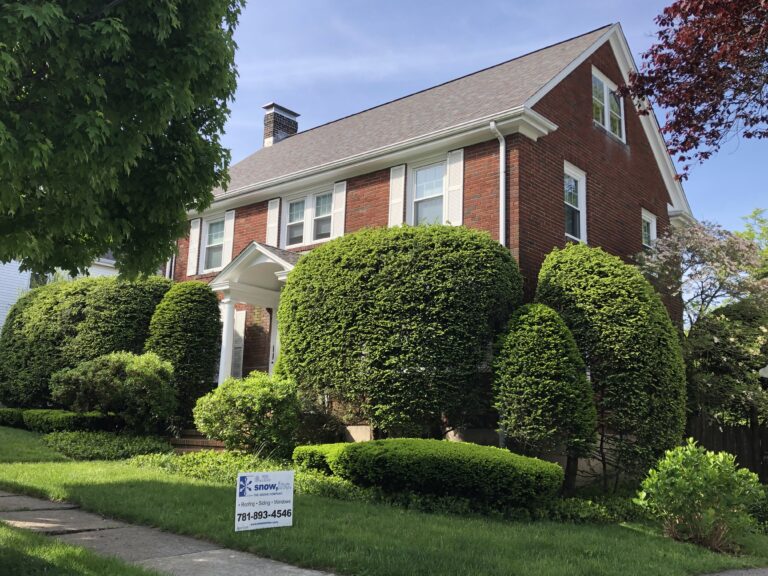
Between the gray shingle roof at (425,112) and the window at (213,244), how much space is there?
913 millimetres

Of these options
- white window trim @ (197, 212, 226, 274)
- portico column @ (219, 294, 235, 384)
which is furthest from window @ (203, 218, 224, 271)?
portico column @ (219, 294, 235, 384)

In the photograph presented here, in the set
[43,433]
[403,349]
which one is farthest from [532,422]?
[43,433]

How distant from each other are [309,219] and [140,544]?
11147 mm

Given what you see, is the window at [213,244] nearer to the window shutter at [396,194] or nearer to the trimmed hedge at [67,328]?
the trimmed hedge at [67,328]

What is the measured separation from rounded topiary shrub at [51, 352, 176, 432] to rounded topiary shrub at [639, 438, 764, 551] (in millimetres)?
9765

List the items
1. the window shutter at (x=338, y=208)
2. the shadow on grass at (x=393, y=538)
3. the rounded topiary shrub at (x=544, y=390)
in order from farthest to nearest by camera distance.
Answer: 1. the window shutter at (x=338, y=208)
2. the rounded topiary shrub at (x=544, y=390)
3. the shadow on grass at (x=393, y=538)

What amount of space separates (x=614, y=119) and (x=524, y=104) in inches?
206

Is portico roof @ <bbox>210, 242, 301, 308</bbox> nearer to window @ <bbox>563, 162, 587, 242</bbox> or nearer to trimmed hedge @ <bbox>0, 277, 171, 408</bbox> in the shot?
trimmed hedge @ <bbox>0, 277, 171, 408</bbox>

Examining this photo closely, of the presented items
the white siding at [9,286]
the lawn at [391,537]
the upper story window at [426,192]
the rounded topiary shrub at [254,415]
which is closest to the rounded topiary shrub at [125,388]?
the rounded topiary shrub at [254,415]

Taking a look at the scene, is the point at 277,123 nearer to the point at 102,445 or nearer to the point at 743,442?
the point at 102,445

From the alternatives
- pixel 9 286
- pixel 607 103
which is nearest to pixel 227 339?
pixel 607 103

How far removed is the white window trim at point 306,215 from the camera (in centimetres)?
1664

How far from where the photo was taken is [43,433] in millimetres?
15328

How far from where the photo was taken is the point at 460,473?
29.3 feet
